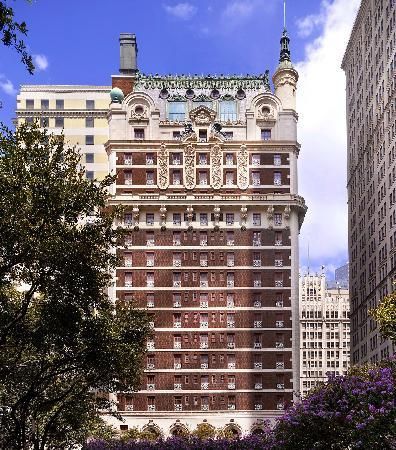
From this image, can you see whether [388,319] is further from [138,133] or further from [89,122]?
[89,122]

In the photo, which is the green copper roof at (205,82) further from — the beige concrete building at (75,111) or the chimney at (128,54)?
the beige concrete building at (75,111)

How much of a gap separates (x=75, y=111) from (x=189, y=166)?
4314 cm

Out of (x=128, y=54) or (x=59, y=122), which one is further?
(x=59, y=122)

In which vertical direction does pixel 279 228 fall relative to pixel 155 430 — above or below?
above

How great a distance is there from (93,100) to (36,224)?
116762mm

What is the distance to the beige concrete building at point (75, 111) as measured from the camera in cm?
15725

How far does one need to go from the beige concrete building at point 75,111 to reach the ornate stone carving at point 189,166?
37.0 m

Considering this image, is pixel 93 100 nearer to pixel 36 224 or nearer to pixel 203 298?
pixel 203 298

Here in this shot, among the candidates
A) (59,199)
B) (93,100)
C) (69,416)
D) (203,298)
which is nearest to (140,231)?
(203,298)

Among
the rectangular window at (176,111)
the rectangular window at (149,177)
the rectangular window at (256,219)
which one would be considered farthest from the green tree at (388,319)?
the rectangular window at (176,111)

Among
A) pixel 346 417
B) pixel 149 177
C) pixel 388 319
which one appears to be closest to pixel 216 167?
pixel 149 177

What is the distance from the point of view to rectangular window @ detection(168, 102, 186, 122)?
420 feet

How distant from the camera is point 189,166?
12156cm

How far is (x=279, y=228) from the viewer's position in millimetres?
119438
